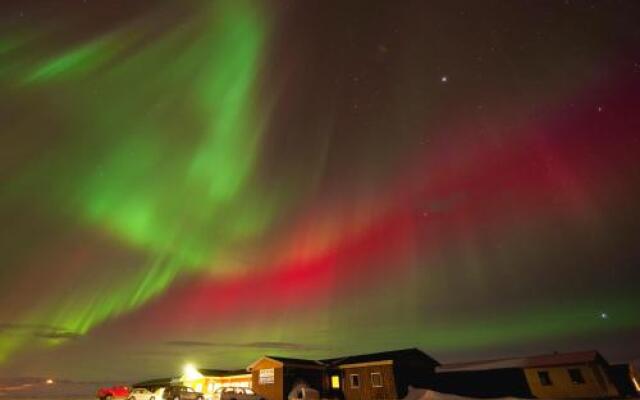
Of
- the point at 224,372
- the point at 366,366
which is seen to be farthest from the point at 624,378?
the point at 224,372

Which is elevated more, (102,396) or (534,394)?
(102,396)

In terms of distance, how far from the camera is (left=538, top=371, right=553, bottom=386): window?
31.1m

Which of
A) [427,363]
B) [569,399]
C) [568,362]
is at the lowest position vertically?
[569,399]

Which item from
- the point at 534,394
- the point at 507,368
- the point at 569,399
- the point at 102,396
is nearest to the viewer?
the point at 569,399

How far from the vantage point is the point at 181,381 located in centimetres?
5166

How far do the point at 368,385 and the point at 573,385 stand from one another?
16584 mm

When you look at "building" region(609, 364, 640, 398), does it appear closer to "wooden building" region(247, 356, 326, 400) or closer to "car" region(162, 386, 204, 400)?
"wooden building" region(247, 356, 326, 400)

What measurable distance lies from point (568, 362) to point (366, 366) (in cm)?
1678

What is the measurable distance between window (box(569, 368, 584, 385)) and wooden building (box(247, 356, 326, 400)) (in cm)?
2173

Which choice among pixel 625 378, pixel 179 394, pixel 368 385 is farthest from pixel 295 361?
pixel 625 378

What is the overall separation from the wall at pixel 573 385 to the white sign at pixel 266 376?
23.3 meters

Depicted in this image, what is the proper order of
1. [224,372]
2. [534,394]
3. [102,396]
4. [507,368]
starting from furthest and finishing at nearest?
[224,372] < [102,396] < [507,368] < [534,394]

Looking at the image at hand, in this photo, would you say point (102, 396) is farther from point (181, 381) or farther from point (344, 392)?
point (344, 392)

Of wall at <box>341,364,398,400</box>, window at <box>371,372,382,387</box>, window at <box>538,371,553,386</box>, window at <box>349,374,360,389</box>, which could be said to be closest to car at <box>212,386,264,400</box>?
wall at <box>341,364,398,400</box>
